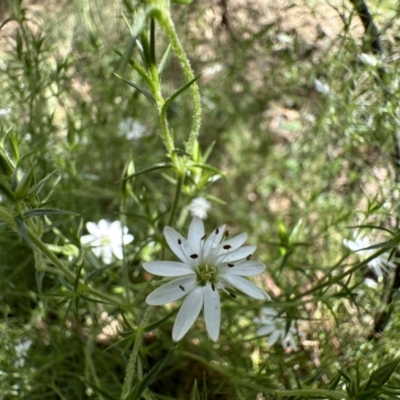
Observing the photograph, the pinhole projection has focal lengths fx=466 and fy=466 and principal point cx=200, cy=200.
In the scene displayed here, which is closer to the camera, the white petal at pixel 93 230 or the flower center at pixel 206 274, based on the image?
the flower center at pixel 206 274

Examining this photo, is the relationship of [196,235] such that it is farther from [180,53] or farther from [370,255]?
[370,255]

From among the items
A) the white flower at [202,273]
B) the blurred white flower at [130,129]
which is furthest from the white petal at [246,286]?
the blurred white flower at [130,129]

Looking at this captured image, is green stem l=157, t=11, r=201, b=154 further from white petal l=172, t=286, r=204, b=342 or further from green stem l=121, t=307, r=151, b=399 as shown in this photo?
green stem l=121, t=307, r=151, b=399

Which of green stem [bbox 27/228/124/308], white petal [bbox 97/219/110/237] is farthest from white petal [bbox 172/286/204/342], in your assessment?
white petal [bbox 97/219/110/237]

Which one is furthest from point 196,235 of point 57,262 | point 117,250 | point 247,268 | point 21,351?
point 21,351

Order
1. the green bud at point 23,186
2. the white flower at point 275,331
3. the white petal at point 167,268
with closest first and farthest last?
the green bud at point 23,186, the white petal at point 167,268, the white flower at point 275,331

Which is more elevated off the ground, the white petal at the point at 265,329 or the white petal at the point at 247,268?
the white petal at the point at 247,268

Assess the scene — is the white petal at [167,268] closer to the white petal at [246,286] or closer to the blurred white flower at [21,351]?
the white petal at [246,286]
